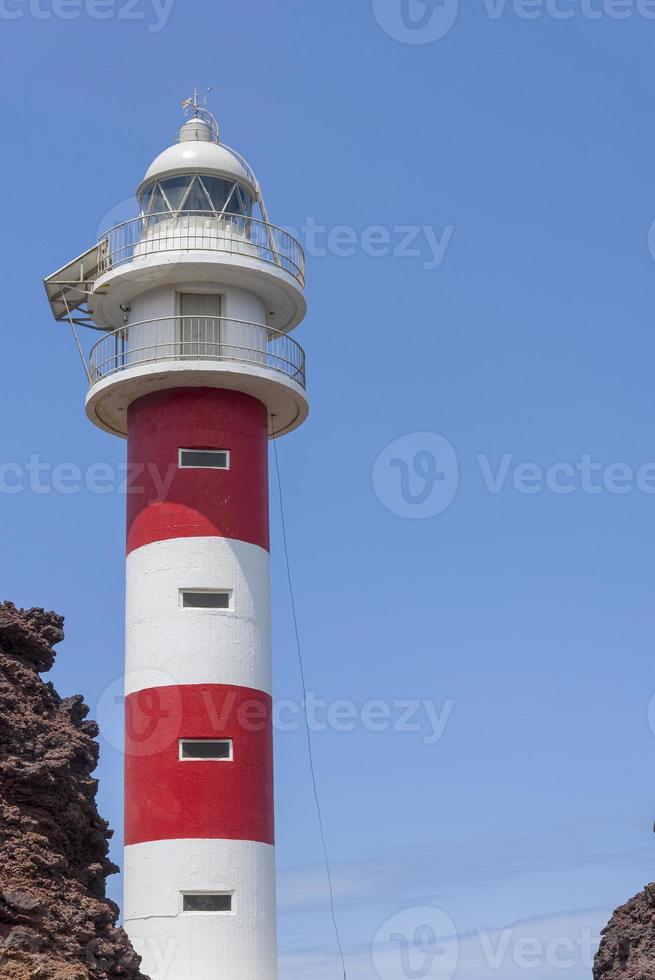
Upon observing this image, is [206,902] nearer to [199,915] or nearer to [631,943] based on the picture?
[199,915]

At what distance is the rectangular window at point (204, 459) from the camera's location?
30266 millimetres

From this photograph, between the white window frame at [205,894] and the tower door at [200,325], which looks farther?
the tower door at [200,325]

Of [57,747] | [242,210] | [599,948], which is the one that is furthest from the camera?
[242,210]

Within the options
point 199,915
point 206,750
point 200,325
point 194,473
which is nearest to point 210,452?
point 194,473

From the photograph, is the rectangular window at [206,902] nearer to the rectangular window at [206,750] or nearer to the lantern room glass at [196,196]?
the rectangular window at [206,750]

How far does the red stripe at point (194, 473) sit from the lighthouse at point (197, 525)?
0.04 m

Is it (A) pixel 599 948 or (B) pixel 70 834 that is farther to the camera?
(A) pixel 599 948

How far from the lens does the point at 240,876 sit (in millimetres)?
28109

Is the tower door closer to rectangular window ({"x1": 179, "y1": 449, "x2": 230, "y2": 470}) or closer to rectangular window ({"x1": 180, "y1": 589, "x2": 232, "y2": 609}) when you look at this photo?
rectangular window ({"x1": 179, "y1": 449, "x2": 230, "y2": 470})

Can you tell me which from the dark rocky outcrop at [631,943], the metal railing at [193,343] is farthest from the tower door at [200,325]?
the dark rocky outcrop at [631,943]

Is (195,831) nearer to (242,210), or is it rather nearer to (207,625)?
(207,625)

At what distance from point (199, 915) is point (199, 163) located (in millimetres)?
15007

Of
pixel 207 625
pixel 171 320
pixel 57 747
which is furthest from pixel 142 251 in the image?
pixel 57 747

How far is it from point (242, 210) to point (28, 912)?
1749 centimetres
